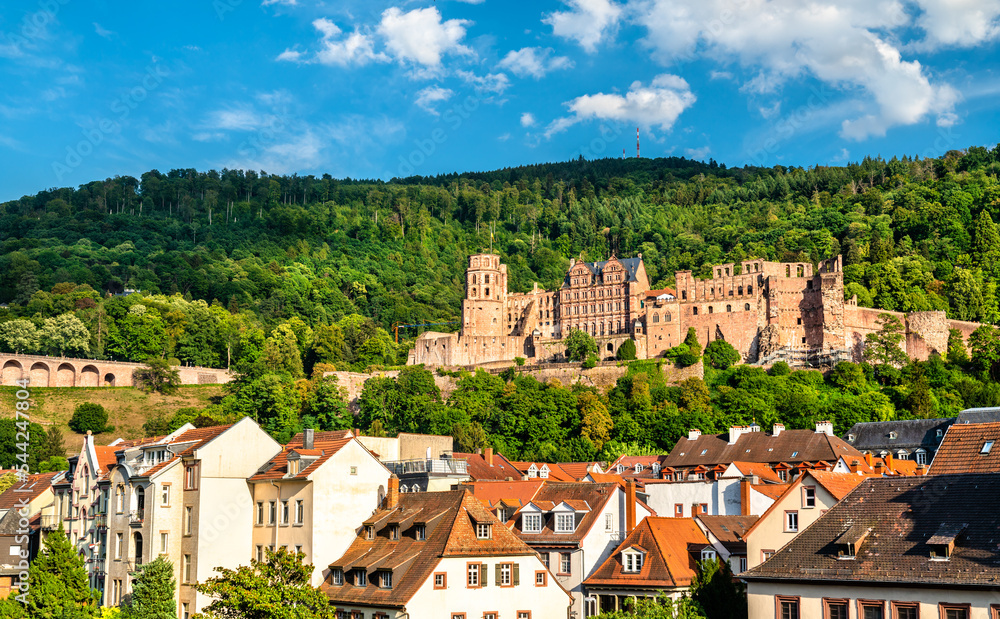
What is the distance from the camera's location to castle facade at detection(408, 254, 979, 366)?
11275 cm

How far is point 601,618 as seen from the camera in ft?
115

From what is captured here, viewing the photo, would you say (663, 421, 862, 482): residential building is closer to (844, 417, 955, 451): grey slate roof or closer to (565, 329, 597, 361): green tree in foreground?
(844, 417, 955, 451): grey slate roof

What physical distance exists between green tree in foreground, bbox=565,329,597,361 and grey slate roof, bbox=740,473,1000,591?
87.7m

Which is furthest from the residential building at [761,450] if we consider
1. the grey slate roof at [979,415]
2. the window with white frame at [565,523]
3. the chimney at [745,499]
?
the window with white frame at [565,523]

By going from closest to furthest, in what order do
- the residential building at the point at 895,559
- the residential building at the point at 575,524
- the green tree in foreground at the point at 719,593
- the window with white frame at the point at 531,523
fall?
the residential building at the point at 895,559 < the green tree in foreground at the point at 719,593 < the residential building at the point at 575,524 < the window with white frame at the point at 531,523

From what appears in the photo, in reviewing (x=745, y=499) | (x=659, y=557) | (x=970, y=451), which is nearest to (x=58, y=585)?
(x=659, y=557)

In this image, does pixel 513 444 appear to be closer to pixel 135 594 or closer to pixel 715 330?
pixel 715 330

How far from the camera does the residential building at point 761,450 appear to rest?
67875mm

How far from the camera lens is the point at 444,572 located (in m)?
37.9

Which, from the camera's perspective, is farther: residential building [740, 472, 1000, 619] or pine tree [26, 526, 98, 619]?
pine tree [26, 526, 98, 619]

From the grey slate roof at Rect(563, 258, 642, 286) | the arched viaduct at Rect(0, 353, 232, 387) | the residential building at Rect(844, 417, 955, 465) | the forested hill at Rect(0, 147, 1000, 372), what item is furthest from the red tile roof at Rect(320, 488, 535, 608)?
the forested hill at Rect(0, 147, 1000, 372)

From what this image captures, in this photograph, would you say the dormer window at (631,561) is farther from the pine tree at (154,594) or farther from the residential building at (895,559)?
the pine tree at (154,594)

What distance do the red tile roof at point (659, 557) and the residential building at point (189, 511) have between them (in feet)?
48.7

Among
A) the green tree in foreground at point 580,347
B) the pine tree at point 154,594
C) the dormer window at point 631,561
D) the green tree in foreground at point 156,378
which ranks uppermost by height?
the green tree in foreground at point 580,347
